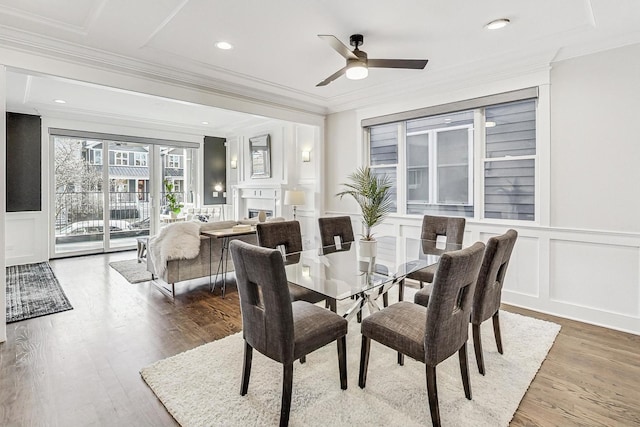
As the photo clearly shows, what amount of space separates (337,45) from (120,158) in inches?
235

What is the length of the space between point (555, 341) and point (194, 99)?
4353 millimetres

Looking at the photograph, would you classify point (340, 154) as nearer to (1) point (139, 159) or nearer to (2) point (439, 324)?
(2) point (439, 324)

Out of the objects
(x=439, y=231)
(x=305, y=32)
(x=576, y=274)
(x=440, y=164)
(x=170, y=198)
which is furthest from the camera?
(x=170, y=198)

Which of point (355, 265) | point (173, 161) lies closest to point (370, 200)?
point (355, 265)

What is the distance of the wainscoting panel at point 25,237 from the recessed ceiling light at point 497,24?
7040 mm

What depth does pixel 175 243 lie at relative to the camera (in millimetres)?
3838

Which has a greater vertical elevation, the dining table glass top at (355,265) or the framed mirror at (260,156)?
the framed mirror at (260,156)

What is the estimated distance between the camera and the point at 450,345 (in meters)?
1.82

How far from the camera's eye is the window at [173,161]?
291 inches

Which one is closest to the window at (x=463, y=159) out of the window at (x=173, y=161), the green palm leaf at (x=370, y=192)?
the green palm leaf at (x=370, y=192)

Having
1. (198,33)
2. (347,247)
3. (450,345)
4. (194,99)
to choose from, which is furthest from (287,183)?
(450,345)

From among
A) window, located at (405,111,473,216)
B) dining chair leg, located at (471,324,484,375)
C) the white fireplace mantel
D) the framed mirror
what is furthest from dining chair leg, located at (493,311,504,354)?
the framed mirror

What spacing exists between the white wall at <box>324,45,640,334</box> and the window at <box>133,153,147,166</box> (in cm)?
654

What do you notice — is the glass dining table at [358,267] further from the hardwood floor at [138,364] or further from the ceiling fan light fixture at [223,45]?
the ceiling fan light fixture at [223,45]
